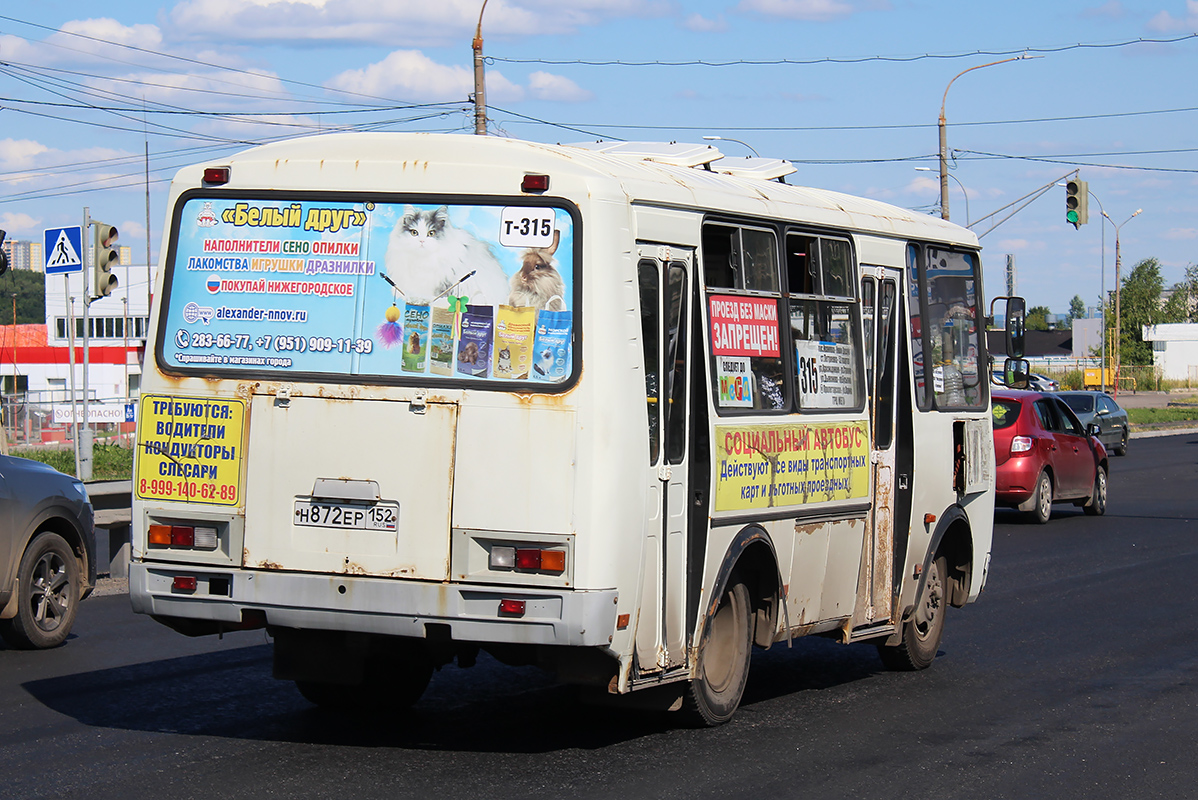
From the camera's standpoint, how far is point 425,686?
8367mm

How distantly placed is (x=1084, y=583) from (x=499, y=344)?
9.34 m

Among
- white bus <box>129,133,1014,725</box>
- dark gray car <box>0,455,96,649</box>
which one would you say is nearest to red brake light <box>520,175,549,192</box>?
white bus <box>129,133,1014,725</box>

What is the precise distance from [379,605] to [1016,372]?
6.11m

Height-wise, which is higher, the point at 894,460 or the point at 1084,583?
the point at 894,460

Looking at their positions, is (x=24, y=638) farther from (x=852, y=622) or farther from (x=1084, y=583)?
(x=1084, y=583)

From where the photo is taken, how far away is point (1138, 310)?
117750 mm

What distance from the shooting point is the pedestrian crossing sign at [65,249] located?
735 inches

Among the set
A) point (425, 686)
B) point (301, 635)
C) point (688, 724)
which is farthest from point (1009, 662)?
point (301, 635)

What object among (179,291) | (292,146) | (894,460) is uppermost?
(292,146)

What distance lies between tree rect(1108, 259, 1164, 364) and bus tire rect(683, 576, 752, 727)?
319ft

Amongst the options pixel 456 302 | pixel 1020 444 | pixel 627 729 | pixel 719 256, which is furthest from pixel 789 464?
pixel 1020 444

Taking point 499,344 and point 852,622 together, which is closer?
point 499,344

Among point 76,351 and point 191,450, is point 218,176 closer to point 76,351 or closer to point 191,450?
point 191,450

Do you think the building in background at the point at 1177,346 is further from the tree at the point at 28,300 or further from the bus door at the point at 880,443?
the bus door at the point at 880,443
